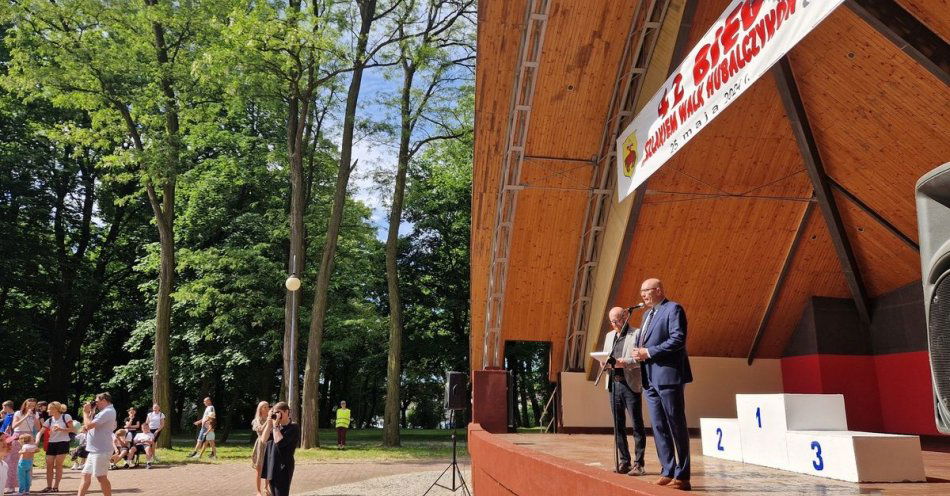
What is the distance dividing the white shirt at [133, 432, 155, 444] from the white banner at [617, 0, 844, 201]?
1246cm

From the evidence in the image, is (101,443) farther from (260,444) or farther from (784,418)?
(784,418)

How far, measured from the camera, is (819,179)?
10625 millimetres

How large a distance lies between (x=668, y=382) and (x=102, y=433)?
23.6 feet

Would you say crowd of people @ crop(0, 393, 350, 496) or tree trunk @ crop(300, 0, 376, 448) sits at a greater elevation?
tree trunk @ crop(300, 0, 376, 448)

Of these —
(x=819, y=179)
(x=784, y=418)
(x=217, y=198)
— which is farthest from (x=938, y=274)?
(x=217, y=198)

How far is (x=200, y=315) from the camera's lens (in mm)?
24734

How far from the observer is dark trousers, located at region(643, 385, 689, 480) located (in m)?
4.18

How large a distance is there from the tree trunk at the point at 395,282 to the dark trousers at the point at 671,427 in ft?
56.3

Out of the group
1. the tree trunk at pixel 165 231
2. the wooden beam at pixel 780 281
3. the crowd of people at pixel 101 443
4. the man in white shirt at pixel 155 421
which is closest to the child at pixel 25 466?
the crowd of people at pixel 101 443

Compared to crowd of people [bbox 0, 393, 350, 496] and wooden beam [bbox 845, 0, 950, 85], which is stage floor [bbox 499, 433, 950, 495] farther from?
wooden beam [bbox 845, 0, 950, 85]

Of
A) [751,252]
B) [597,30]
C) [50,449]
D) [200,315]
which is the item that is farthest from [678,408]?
[200,315]

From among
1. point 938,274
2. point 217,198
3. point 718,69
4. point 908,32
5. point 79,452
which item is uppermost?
point 217,198

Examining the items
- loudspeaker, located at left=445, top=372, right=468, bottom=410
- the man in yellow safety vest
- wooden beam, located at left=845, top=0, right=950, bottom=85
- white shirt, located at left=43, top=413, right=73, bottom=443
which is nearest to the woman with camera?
loudspeaker, located at left=445, top=372, right=468, bottom=410

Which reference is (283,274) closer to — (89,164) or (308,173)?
(308,173)
